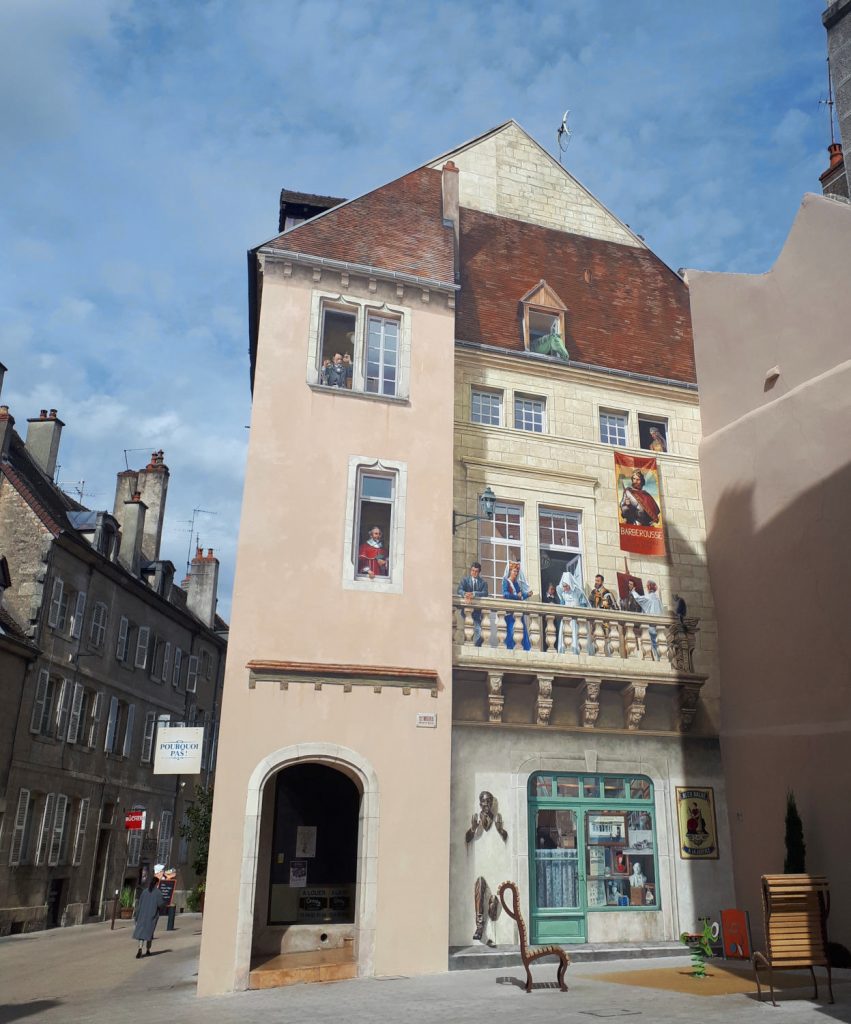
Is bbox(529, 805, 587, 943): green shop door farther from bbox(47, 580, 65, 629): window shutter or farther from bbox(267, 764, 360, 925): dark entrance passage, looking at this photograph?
bbox(47, 580, 65, 629): window shutter

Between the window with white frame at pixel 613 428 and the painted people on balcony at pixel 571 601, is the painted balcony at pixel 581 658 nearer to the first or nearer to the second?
the painted people on balcony at pixel 571 601

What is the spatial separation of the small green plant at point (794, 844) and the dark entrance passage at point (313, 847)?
6.84 m

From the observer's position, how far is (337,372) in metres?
15.2

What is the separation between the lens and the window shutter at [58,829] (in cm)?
2498

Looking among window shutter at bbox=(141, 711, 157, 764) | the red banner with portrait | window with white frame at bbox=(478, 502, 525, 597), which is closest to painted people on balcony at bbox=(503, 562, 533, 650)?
window with white frame at bbox=(478, 502, 525, 597)

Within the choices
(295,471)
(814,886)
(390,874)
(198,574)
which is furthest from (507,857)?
(198,574)

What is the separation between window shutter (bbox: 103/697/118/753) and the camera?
29.0 m

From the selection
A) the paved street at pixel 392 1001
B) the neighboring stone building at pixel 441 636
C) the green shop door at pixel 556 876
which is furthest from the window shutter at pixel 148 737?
the green shop door at pixel 556 876

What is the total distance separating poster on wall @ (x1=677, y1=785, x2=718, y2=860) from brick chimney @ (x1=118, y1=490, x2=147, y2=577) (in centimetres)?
2333

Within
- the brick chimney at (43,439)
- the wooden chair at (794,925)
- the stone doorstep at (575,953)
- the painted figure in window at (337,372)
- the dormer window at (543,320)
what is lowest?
the stone doorstep at (575,953)

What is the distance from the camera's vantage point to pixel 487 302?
18109 millimetres

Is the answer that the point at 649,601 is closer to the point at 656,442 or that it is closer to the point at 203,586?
the point at 656,442

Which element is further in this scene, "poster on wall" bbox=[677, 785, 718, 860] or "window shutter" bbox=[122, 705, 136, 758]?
"window shutter" bbox=[122, 705, 136, 758]

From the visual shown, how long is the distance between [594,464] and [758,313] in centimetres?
421
